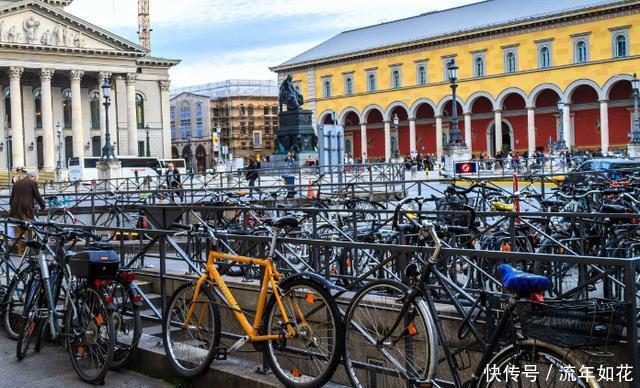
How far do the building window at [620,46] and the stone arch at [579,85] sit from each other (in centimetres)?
257

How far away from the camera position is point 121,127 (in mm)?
82562

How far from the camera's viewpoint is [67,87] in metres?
80.5

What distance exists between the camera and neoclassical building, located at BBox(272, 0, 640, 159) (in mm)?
62344

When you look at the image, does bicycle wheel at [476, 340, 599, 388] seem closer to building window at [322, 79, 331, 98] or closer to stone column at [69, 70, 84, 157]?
stone column at [69, 70, 84, 157]

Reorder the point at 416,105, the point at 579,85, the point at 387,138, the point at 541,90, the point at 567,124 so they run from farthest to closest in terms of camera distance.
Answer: the point at 387,138, the point at 416,105, the point at 541,90, the point at 567,124, the point at 579,85

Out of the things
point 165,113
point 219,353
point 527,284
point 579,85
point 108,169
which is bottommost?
point 219,353

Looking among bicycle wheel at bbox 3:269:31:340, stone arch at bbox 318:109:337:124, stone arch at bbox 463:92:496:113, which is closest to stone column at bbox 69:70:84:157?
stone arch at bbox 318:109:337:124

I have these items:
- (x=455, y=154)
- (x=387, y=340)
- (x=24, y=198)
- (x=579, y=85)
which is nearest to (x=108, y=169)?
(x=455, y=154)

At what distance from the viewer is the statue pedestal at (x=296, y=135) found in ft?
139

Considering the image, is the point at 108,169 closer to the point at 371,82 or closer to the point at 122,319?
the point at 371,82

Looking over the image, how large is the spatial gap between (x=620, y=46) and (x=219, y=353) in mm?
59813

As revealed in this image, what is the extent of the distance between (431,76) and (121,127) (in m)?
30.7

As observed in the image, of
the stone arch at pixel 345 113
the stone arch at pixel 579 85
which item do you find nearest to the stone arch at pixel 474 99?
the stone arch at pixel 579 85

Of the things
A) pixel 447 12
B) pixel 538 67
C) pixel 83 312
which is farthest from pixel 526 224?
pixel 447 12
